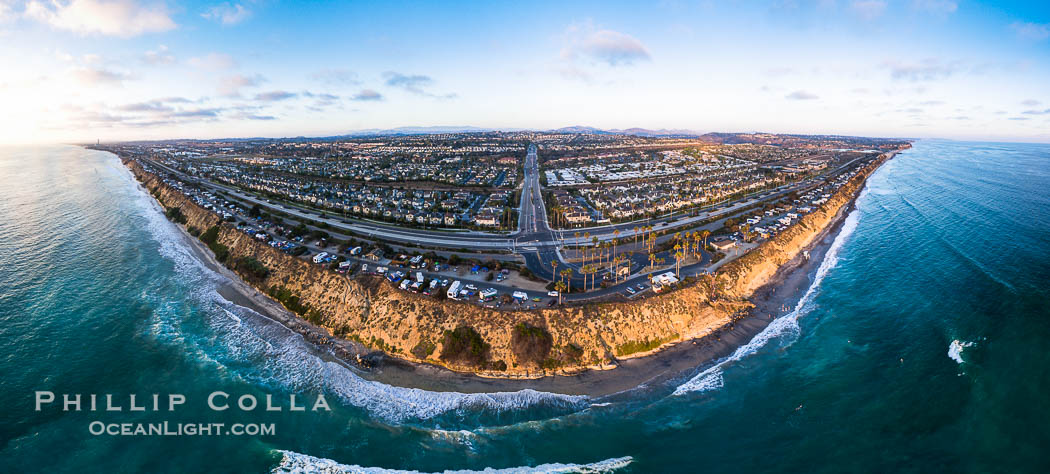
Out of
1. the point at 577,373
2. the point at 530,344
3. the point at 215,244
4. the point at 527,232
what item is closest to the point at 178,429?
the point at 530,344

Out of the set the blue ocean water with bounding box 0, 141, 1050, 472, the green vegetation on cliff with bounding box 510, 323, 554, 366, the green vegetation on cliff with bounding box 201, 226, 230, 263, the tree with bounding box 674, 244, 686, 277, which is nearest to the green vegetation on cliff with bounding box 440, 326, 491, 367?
the green vegetation on cliff with bounding box 510, 323, 554, 366

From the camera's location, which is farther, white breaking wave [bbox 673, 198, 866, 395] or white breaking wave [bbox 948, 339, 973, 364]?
white breaking wave [bbox 948, 339, 973, 364]

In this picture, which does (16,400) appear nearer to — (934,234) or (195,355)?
(195,355)

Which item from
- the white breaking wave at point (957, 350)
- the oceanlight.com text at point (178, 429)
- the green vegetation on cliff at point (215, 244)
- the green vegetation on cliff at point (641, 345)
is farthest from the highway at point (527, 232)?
the oceanlight.com text at point (178, 429)

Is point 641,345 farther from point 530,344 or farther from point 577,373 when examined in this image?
point 530,344

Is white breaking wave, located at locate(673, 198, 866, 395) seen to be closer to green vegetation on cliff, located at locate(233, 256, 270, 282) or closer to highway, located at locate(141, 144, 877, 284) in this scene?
highway, located at locate(141, 144, 877, 284)

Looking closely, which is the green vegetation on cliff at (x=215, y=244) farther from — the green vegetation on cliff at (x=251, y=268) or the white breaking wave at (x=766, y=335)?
the white breaking wave at (x=766, y=335)
